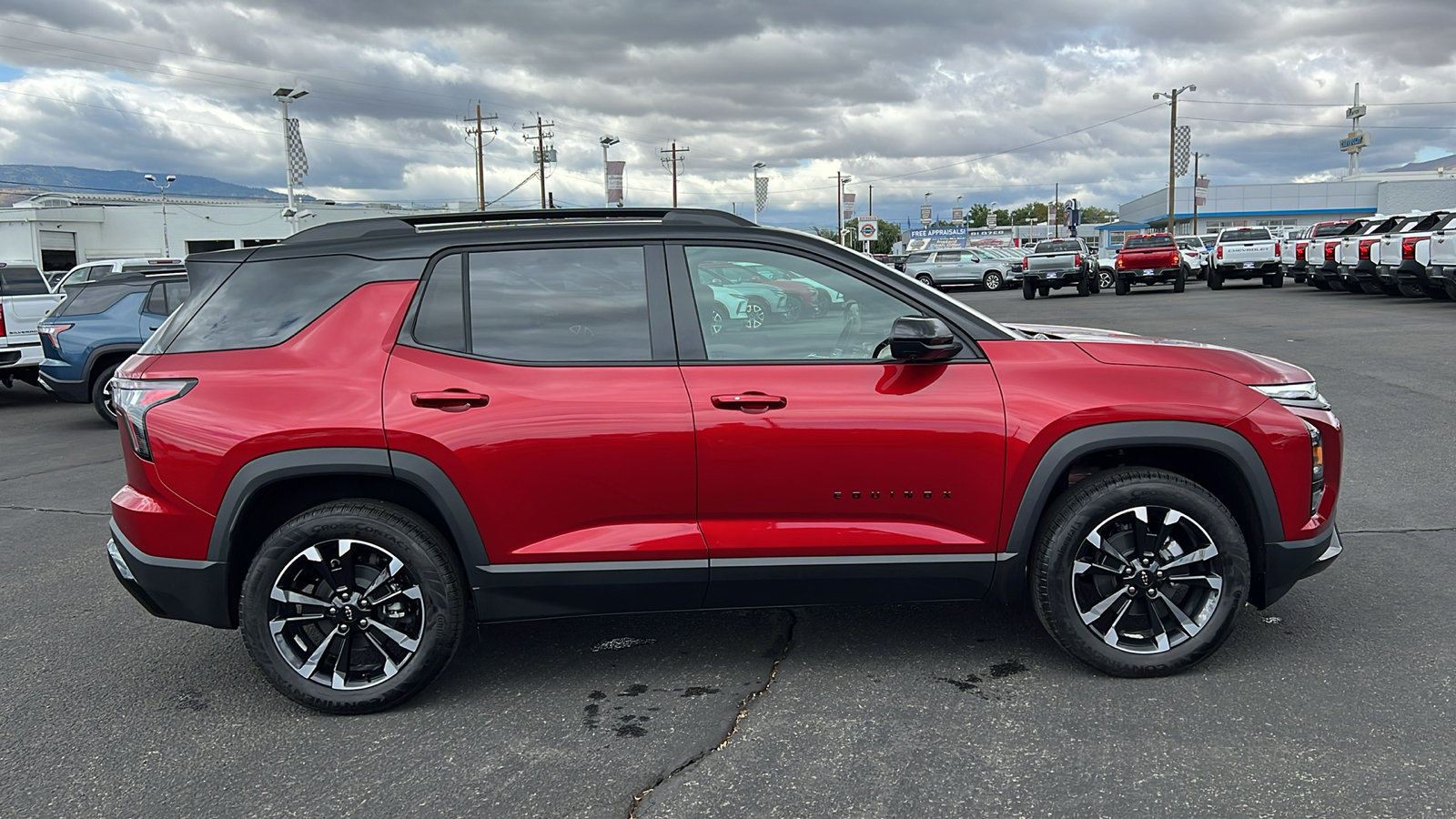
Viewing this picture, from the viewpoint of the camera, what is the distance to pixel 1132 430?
3.67 meters

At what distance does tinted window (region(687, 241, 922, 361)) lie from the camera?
376 centimetres

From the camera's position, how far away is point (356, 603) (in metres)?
3.68

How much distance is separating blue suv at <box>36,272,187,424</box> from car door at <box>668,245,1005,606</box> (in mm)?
9678

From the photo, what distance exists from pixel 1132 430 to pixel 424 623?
100 inches

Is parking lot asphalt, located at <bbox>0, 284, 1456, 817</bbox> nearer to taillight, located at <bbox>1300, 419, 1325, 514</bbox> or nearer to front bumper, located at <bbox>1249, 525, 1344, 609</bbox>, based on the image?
front bumper, located at <bbox>1249, 525, 1344, 609</bbox>

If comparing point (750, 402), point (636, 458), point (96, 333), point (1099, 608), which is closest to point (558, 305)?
point (636, 458)

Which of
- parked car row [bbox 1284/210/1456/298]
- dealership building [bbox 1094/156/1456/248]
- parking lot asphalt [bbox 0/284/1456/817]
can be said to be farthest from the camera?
dealership building [bbox 1094/156/1456/248]

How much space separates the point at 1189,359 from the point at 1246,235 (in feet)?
96.5

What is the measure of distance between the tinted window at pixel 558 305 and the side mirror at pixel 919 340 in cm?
86

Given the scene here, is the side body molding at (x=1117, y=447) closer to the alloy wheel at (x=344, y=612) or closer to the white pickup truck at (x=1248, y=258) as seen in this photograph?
the alloy wheel at (x=344, y=612)

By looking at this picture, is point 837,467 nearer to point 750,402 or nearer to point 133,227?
point 750,402

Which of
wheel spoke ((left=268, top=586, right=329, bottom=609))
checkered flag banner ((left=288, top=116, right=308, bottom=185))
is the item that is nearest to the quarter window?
wheel spoke ((left=268, top=586, right=329, bottom=609))

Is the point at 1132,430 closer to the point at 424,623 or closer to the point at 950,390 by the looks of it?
the point at 950,390

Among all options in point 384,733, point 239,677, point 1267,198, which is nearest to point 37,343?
point 239,677
